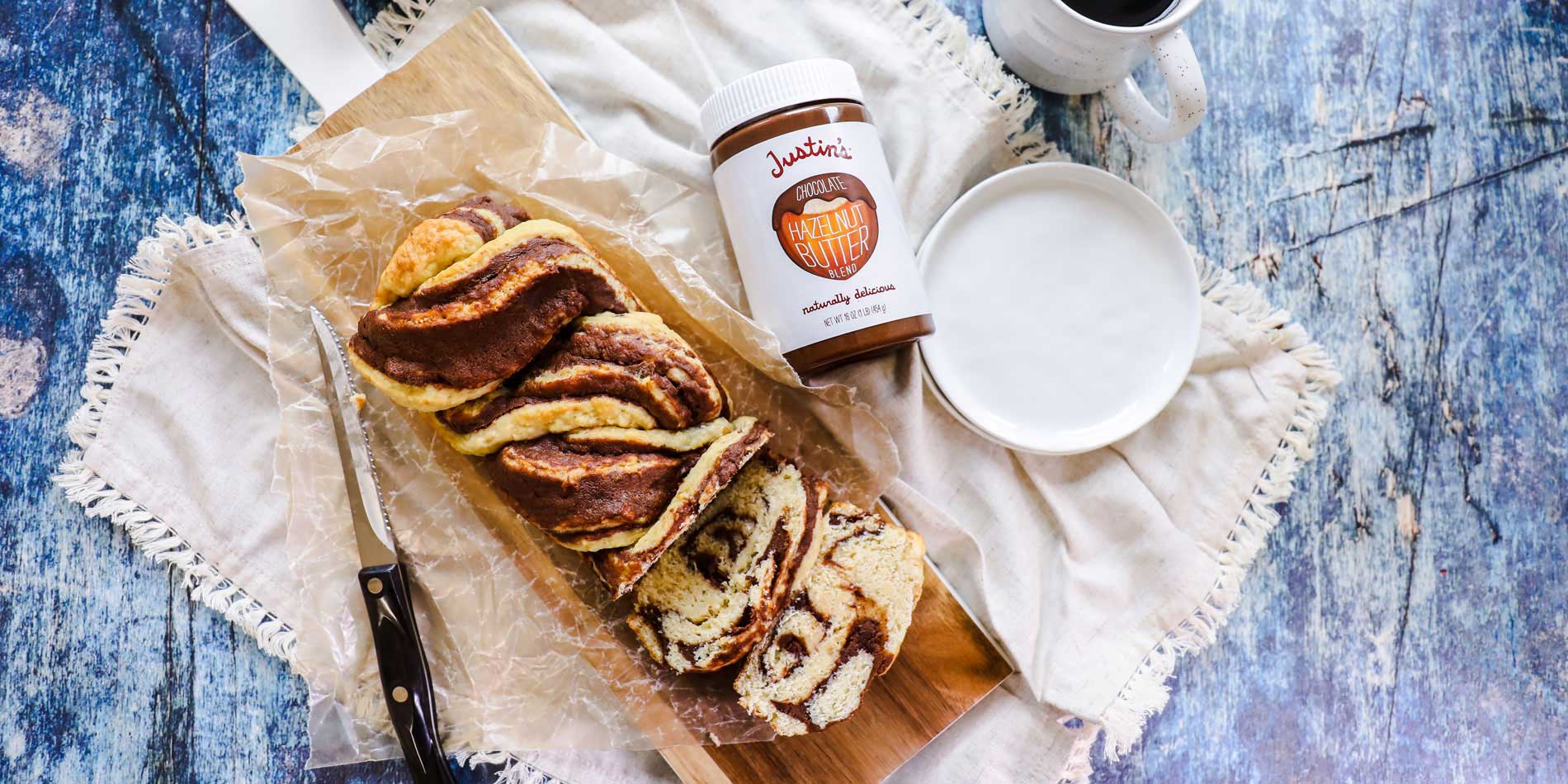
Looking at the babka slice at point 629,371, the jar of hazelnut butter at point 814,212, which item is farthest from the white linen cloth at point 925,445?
the babka slice at point 629,371

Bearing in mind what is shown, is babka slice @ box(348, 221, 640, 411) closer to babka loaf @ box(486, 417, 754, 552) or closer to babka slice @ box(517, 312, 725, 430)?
babka slice @ box(517, 312, 725, 430)

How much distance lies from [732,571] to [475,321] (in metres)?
0.73

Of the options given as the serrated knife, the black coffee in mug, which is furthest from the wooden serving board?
the black coffee in mug

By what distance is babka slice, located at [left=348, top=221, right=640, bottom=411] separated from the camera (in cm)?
181

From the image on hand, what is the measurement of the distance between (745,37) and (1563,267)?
216 centimetres

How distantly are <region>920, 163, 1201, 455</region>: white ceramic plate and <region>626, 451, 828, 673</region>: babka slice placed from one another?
0.49 metres

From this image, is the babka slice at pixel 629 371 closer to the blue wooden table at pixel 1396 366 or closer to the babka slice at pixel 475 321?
the babka slice at pixel 475 321

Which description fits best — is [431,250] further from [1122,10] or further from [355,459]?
[1122,10]

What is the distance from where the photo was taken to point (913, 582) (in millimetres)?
2076

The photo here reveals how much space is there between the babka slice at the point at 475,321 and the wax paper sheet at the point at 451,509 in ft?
0.90

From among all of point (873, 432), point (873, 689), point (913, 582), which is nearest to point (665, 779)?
point (873, 689)

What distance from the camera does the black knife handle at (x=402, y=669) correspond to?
200cm

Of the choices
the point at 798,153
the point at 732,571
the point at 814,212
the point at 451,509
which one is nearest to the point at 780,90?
the point at 798,153

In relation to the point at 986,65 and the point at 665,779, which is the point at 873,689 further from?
the point at 986,65
